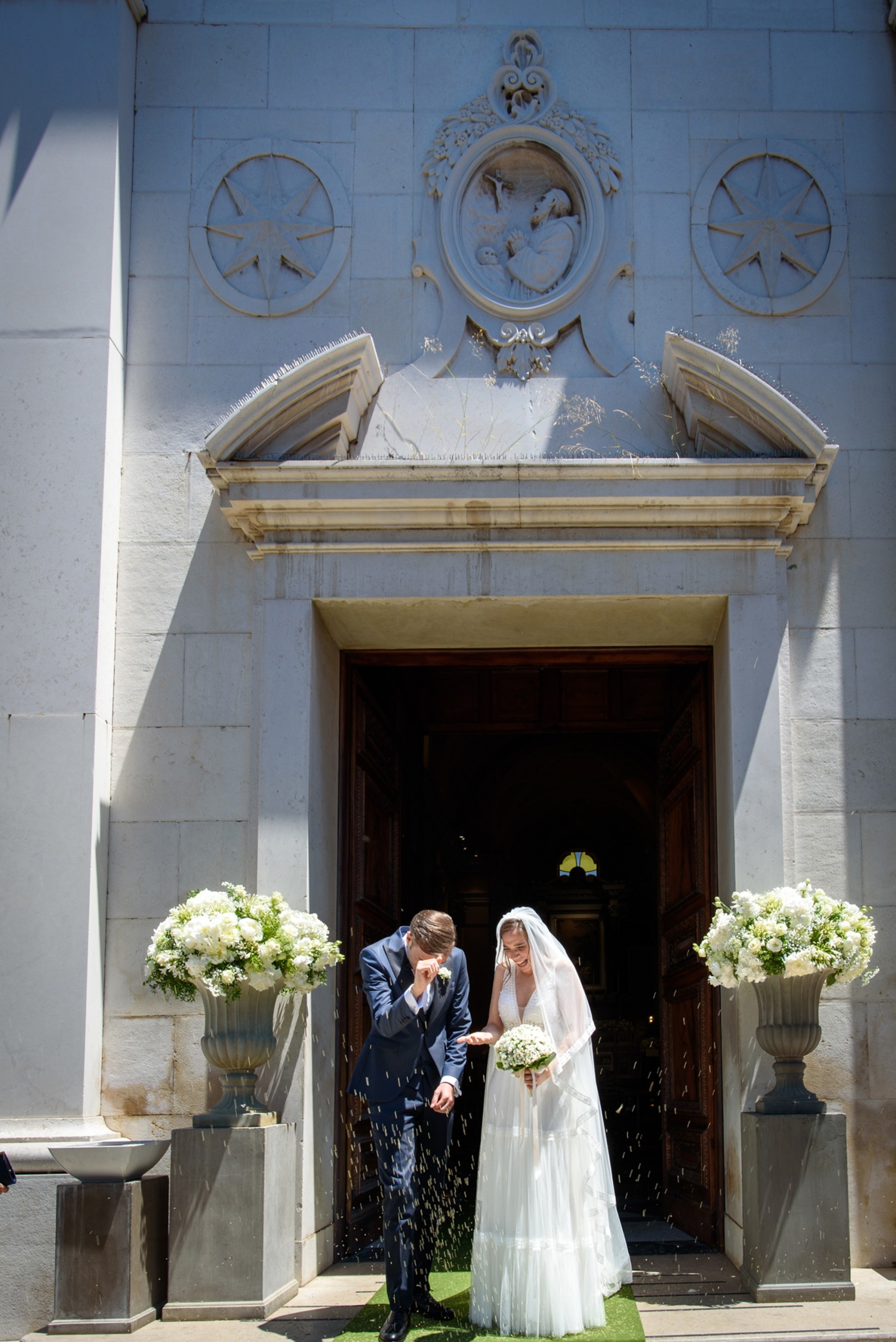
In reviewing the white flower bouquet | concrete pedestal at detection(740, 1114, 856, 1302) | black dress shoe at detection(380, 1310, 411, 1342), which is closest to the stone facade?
concrete pedestal at detection(740, 1114, 856, 1302)

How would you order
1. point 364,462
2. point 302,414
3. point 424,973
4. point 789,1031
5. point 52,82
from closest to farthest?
1. point 424,973
2. point 789,1031
3. point 364,462
4. point 302,414
5. point 52,82

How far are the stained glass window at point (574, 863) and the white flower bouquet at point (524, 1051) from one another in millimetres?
18471

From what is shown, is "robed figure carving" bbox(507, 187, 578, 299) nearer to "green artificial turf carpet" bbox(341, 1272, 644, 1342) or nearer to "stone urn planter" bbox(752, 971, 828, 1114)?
"stone urn planter" bbox(752, 971, 828, 1114)

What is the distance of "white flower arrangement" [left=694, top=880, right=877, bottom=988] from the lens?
18.7ft

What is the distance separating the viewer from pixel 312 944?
233 inches

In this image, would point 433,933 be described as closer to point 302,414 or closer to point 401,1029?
point 401,1029

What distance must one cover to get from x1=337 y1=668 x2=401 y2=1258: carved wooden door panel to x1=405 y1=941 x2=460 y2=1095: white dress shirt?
5.05ft

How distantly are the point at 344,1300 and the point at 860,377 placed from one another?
5.23m

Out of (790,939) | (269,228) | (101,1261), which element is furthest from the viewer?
(269,228)

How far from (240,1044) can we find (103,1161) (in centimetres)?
74

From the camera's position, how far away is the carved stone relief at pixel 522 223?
7.20 m

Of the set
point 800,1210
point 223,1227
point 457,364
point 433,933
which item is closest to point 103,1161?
point 223,1227

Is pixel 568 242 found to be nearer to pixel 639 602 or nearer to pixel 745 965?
pixel 639 602

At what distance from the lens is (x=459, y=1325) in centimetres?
531
